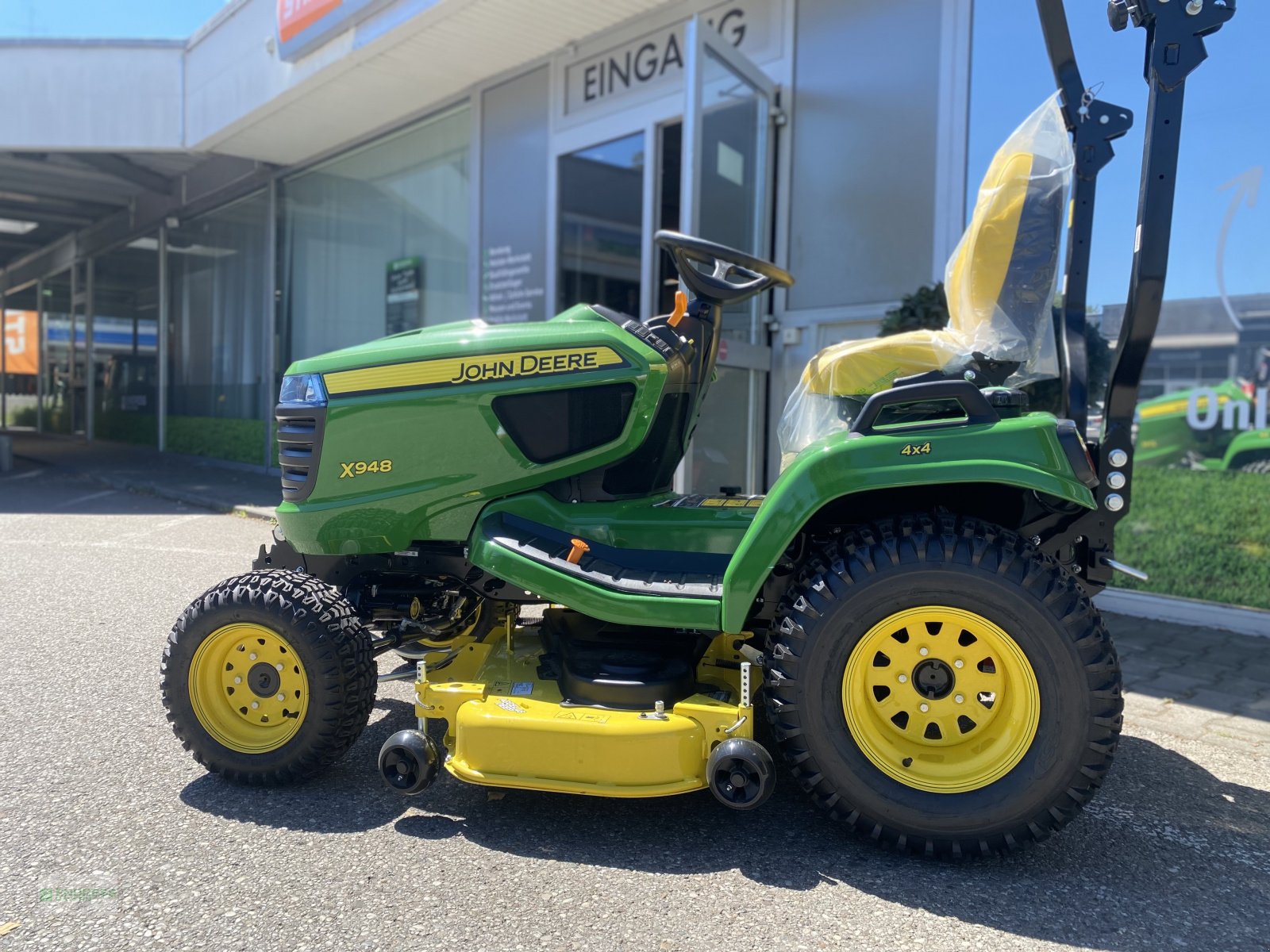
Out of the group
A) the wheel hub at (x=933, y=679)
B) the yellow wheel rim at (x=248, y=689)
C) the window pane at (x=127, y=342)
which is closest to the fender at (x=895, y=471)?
the wheel hub at (x=933, y=679)

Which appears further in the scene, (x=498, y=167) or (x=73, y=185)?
(x=73, y=185)

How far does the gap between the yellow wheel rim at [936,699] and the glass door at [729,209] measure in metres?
4.12

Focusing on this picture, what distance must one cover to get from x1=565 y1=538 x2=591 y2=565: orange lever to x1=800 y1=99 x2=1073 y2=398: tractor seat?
1285mm

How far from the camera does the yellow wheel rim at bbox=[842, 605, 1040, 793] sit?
2.49 metres

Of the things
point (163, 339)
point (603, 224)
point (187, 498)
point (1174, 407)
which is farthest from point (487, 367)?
point (163, 339)

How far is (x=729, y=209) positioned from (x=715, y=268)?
12.9ft

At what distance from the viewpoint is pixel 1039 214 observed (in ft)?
9.25

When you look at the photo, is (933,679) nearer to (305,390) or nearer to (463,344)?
(463,344)

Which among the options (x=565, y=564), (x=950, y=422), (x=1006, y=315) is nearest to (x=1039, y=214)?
(x=1006, y=315)

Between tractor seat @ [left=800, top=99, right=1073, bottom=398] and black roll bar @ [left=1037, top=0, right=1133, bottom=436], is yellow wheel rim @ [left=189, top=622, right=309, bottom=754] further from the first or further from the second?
black roll bar @ [left=1037, top=0, right=1133, bottom=436]

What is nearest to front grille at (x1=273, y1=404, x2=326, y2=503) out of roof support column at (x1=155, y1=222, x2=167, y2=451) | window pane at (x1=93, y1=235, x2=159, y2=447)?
roof support column at (x1=155, y1=222, x2=167, y2=451)

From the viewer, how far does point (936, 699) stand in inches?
100

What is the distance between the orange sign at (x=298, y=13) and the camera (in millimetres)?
9609

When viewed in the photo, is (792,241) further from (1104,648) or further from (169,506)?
(169,506)
